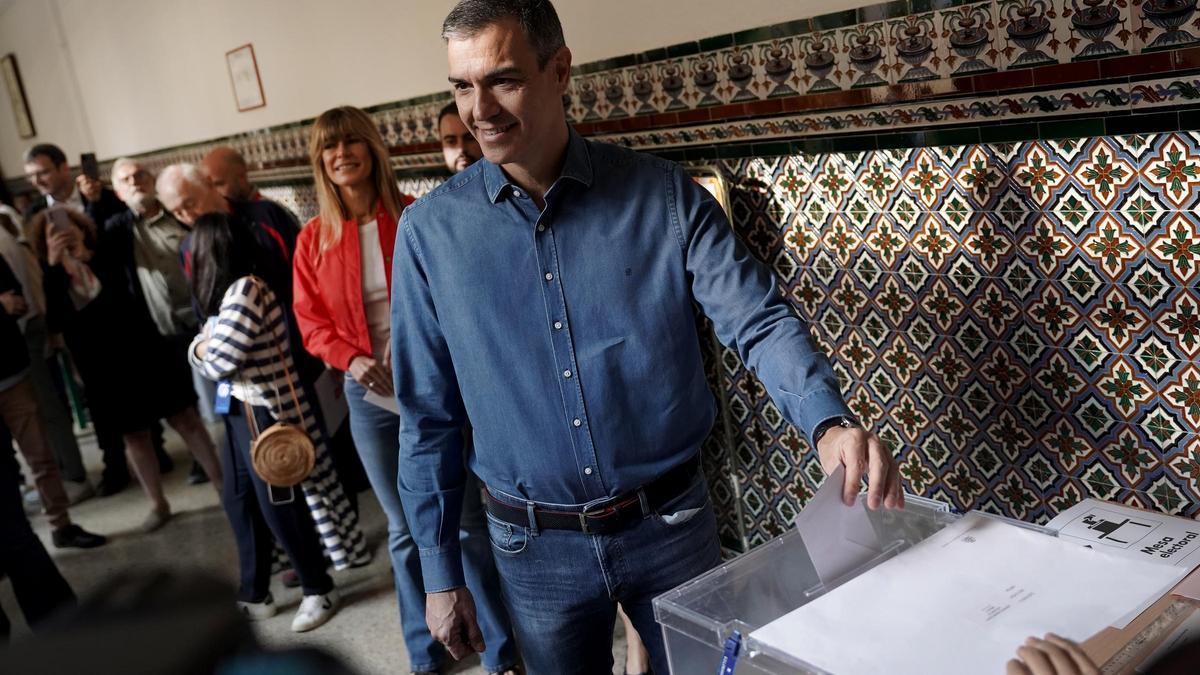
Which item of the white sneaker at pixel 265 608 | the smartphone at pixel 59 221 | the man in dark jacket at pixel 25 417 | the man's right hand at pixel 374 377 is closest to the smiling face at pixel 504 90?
the man's right hand at pixel 374 377

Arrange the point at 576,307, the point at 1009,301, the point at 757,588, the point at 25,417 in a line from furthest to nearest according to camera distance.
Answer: the point at 25,417 < the point at 1009,301 < the point at 576,307 < the point at 757,588

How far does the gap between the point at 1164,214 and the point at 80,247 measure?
4.55 meters

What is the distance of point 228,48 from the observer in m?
5.61

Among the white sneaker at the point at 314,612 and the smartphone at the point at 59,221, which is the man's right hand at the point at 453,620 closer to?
the white sneaker at the point at 314,612

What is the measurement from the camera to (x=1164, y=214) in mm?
1853

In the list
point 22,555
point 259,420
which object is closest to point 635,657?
point 259,420

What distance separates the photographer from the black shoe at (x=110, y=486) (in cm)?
564

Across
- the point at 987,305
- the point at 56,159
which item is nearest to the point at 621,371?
the point at 987,305

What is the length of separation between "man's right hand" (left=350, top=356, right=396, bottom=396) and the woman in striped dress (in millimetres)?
468

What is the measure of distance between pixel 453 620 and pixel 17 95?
9764mm

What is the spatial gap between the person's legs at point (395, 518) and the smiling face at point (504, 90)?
5.19 ft

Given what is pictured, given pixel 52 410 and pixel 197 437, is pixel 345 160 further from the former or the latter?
pixel 52 410

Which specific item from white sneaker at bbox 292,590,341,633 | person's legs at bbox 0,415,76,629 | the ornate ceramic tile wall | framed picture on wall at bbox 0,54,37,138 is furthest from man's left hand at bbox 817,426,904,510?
framed picture on wall at bbox 0,54,37,138

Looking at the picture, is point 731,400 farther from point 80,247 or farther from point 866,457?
point 80,247
